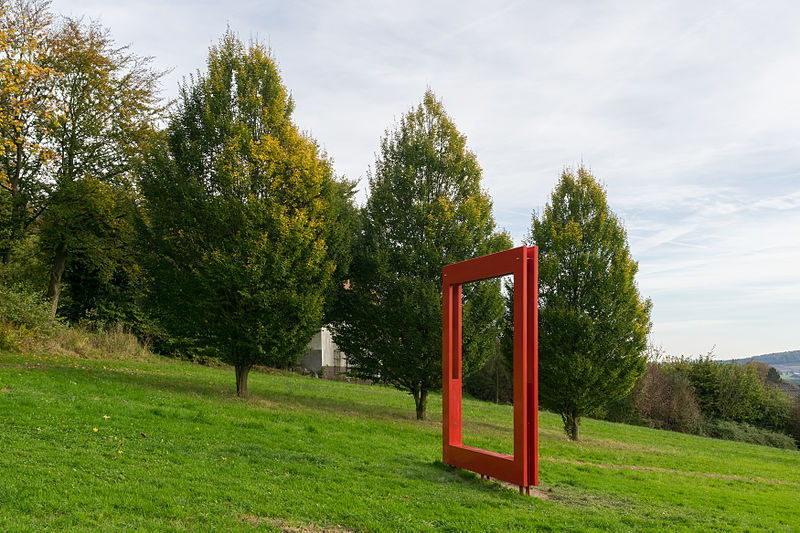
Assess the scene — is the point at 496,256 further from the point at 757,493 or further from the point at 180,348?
the point at 180,348

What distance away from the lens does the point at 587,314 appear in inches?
713

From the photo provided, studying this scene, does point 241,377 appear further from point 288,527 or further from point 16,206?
point 16,206

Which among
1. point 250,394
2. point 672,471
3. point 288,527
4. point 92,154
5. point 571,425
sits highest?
point 92,154

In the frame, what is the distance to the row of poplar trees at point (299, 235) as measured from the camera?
1513 cm

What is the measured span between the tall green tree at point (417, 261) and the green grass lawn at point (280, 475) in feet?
7.04

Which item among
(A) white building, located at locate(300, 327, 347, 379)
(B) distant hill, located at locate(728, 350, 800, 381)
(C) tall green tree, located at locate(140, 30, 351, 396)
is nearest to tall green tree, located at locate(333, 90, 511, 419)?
(C) tall green tree, located at locate(140, 30, 351, 396)

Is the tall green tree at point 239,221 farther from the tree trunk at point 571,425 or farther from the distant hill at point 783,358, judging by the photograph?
the distant hill at point 783,358

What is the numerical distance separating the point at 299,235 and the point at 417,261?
4.10 m

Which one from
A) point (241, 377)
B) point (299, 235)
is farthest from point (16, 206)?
point (299, 235)

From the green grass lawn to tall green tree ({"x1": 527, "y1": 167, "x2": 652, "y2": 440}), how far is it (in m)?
2.58

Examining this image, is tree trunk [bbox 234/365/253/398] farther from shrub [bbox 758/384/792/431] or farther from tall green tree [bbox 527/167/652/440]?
shrub [bbox 758/384/792/431]

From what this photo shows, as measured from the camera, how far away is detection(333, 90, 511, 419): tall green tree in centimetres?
1702

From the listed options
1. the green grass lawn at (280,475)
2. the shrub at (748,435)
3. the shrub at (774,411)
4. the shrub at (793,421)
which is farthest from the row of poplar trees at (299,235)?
the shrub at (793,421)

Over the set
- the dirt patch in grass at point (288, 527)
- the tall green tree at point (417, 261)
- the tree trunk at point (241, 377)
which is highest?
the tall green tree at point (417, 261)
